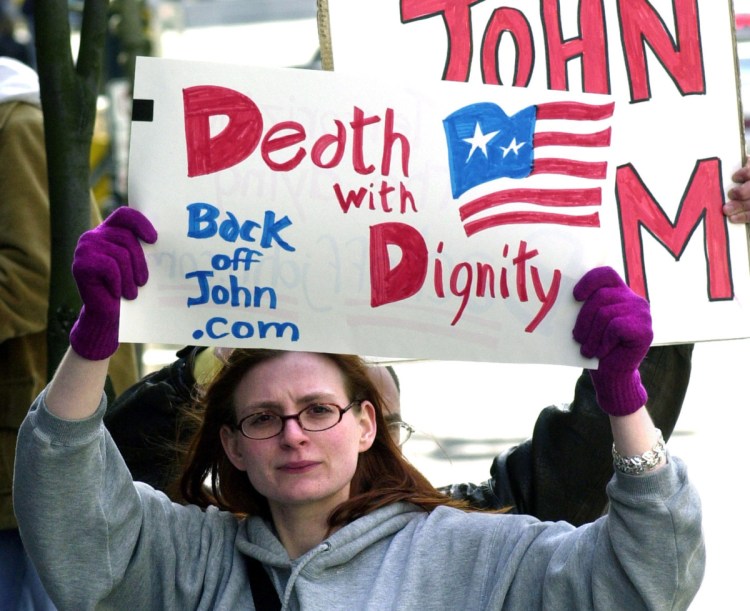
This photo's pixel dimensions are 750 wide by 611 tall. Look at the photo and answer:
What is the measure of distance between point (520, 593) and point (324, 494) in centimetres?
38

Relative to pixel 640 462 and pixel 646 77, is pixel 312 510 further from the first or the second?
pixel 646 77

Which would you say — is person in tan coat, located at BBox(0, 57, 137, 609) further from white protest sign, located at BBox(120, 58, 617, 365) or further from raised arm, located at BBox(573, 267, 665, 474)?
raised arm, located at BBox(573, 267, 665, 474)

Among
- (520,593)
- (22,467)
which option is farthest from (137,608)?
(520,593)

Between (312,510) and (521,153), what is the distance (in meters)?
0.73

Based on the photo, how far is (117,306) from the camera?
2.35m

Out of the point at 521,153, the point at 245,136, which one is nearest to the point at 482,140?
the point at 521,153

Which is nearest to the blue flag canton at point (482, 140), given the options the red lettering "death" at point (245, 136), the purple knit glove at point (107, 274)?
the red lettering "death" at point (245, 136)

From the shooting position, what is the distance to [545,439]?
2.81m

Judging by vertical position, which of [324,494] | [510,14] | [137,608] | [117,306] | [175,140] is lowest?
[137,608]

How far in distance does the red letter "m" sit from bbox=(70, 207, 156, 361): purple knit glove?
2.81ft

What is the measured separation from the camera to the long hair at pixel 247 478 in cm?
267

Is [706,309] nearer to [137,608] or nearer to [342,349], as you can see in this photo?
[342,349]

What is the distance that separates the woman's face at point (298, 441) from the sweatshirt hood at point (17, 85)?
1.32m

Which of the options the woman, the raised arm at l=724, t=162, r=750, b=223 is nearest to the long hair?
the woman
